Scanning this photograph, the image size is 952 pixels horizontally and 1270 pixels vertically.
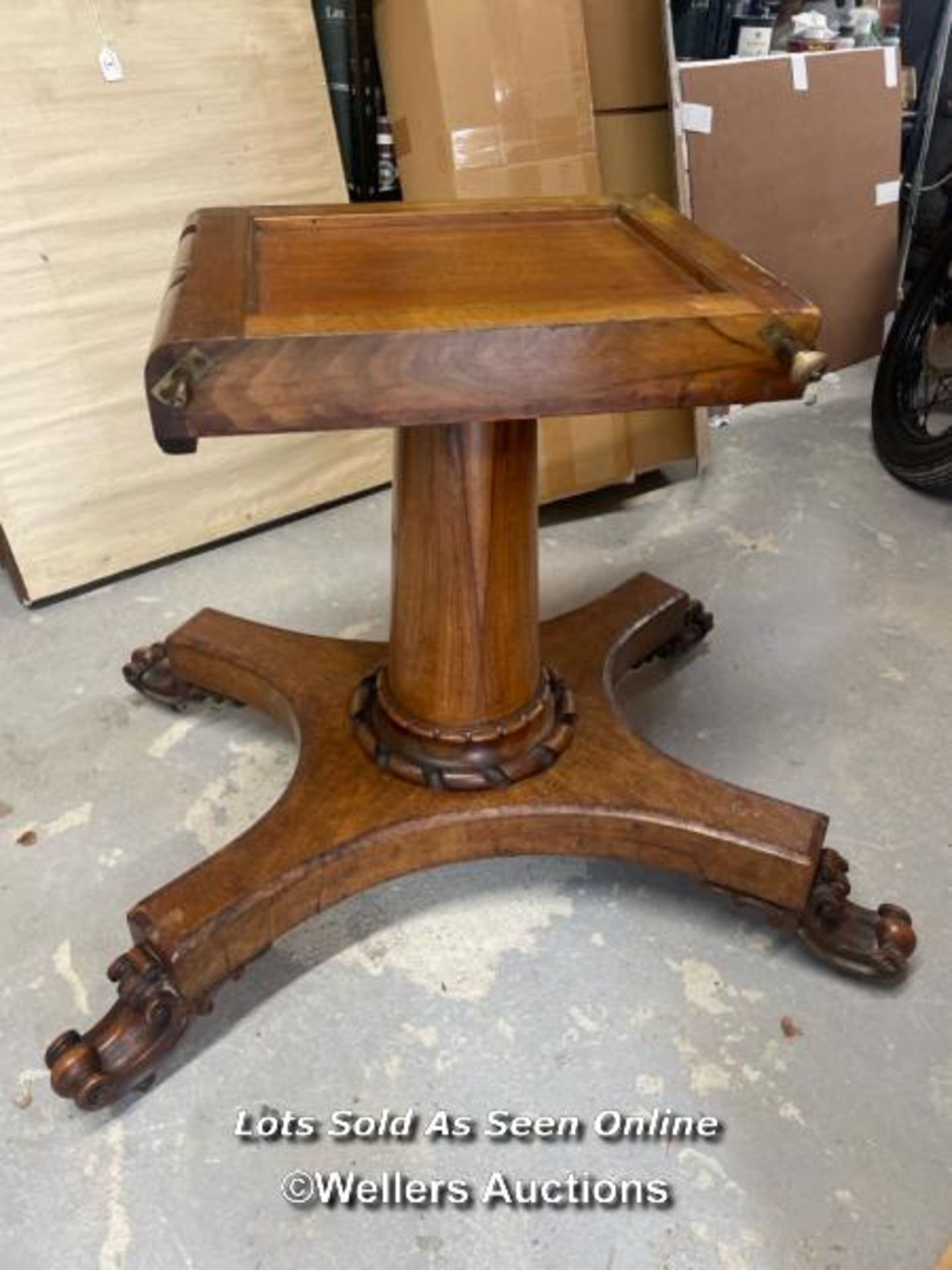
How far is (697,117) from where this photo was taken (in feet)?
6.12

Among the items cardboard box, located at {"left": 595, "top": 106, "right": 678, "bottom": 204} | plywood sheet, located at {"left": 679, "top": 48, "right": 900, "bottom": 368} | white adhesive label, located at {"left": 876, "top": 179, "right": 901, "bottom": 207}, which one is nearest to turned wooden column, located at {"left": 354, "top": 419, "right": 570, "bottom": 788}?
cardboard box, located at {"left": 595, "top": 106, "right": 678, "bottom": 204}

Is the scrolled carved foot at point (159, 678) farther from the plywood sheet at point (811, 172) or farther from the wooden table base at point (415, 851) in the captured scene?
the plywood sheet at point (811, 172)

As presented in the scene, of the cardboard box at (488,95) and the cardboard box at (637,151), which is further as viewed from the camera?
the cardboard box at (637,151)

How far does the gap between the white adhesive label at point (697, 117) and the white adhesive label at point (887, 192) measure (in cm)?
47

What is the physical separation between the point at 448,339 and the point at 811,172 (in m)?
1.68

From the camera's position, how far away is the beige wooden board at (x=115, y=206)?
132 cm

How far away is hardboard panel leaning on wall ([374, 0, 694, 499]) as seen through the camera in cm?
144

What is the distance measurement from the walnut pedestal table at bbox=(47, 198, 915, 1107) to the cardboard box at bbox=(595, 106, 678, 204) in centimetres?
74

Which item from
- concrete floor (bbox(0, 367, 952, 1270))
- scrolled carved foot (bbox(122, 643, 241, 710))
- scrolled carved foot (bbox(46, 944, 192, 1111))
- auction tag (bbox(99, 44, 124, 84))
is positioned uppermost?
auction tag (bbox(99, 44, 124, 84))

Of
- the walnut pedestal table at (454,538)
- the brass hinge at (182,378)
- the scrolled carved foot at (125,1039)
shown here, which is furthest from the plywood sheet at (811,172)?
the scrolled carved foot at (125,1039)

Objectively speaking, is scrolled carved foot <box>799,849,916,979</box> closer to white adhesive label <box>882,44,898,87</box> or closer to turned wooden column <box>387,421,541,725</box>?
turned wooden column <box>387,421,541,725</box>

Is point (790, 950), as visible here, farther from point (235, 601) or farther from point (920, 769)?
point (235, 601)

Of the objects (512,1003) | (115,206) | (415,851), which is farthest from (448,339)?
(115,206)

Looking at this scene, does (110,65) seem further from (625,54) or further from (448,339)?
(448,339)
